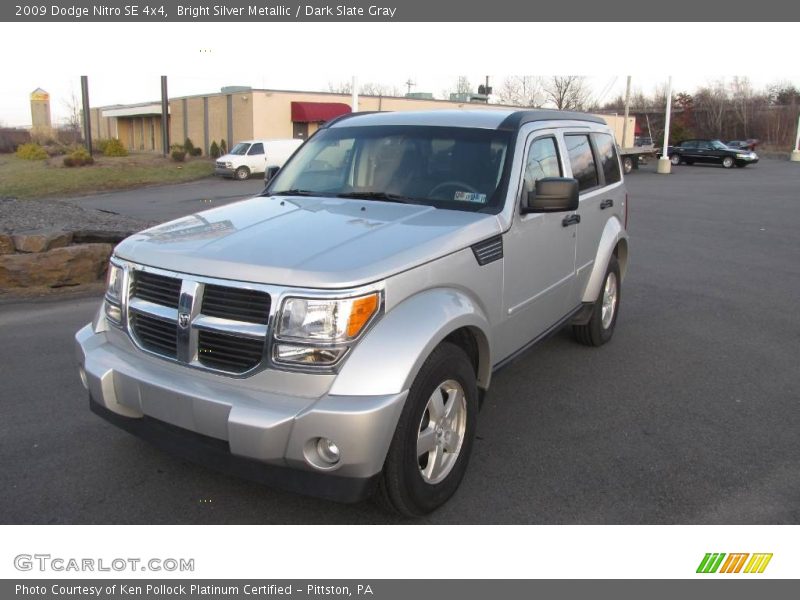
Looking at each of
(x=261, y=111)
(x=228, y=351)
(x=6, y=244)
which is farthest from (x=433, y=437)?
(x=261, y=111)

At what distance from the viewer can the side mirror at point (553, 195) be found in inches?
156

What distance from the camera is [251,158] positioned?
108ft

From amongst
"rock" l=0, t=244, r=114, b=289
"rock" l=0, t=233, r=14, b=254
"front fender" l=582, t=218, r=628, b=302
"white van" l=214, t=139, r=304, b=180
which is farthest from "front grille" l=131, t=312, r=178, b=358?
"white van" l=214, t=139, r=304, b=180

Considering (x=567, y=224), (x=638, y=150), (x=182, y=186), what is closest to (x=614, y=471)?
(x=567, y=224)

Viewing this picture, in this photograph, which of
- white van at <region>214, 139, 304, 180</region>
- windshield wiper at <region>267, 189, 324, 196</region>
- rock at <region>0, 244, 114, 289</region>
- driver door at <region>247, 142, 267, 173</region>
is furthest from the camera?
driver door at <region>247, 142, 267, 173</region>

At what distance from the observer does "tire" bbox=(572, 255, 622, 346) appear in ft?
19.3

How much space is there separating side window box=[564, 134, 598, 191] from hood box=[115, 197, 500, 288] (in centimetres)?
166

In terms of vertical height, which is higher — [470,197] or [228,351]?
[470,197]

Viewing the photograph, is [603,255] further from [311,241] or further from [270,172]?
[311,241]

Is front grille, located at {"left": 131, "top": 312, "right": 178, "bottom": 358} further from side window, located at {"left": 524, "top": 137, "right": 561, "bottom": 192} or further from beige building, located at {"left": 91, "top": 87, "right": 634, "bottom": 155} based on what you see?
beige building, located at {"left": 91, "top": 87, "right": 634, "bottom": 155}

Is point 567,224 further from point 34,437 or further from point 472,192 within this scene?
point 34,437

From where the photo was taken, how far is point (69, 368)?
17.6ft

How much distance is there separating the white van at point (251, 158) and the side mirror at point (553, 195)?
2965cm

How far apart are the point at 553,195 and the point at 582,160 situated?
1649 mm
